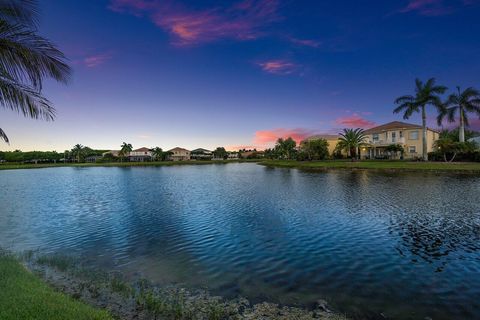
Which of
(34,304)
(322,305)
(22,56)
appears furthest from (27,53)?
(322,305)

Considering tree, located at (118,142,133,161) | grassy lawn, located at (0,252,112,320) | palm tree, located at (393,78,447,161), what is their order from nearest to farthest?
grassy lawn, located at (0,252,112,320) < palm tree, located at (393,78,447,161) < tree, located at (118,142,133,161)

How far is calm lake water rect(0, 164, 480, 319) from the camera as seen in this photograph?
28.2 feet

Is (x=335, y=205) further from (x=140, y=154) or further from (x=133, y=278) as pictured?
(x=140, y=154)

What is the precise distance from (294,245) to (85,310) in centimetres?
947

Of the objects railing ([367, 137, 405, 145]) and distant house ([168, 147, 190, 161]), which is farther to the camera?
distant house ([168, 147, 190, 161])

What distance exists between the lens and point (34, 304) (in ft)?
21.0

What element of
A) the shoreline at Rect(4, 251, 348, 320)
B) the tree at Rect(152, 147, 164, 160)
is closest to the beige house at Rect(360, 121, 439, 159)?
the shoreline at Rect(4, 251, 348, 320)

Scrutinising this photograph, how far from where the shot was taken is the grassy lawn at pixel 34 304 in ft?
19.4

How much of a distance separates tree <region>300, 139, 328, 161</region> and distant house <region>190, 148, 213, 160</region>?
342 ft

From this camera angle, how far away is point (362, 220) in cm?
1797

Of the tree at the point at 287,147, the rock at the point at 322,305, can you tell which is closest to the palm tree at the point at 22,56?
the rock at the point at 322,305

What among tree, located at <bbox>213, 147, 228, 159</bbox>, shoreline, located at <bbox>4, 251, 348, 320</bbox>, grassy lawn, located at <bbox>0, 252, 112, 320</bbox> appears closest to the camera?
grassy lawn, located at <bbox>0, 252, 112, 320</bbox>

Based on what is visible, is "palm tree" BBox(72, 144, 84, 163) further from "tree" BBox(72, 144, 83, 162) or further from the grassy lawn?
the grassy lawn

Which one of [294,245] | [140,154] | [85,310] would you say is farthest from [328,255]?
[140,154]
